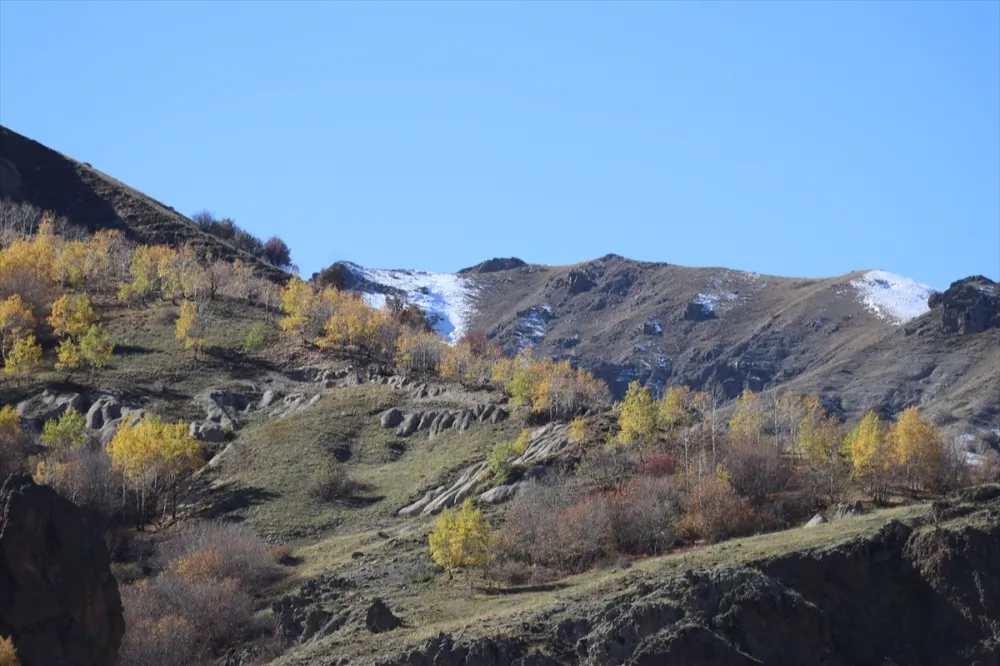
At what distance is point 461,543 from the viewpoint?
67.4 meters

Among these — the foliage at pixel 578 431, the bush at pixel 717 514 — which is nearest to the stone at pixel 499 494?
the foliage at pixel 578 431

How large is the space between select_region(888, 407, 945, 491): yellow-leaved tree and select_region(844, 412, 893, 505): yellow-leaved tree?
2.30ft

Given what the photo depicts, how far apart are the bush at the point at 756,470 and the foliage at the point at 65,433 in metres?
45.5

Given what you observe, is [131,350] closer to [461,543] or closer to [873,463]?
[461,543]

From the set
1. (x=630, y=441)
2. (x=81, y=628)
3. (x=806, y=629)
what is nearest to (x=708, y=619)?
(x=806, y=629)

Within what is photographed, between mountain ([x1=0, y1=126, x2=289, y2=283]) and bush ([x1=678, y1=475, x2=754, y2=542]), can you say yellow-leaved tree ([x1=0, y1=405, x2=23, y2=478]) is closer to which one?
bush ([x1=678, y1=475, x2=754, y2=542])

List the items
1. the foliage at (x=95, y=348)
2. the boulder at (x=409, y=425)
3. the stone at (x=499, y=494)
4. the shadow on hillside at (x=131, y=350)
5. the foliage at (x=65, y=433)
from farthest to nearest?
the shadow on hillside at (x=131, y=350) → the foliage at (x=95, y=348) → the boulder at (x=409, y=425) → the foliage at (x=65, y=433) → the stone at (x=499, y=494)

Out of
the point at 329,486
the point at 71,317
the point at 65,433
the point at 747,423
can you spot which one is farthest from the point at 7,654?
the point at 71,317

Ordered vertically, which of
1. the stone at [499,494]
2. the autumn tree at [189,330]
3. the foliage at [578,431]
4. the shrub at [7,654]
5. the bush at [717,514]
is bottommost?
the shrub at [7,654]

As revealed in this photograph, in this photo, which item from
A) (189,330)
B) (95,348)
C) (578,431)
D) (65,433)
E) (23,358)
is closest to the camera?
(578,431)

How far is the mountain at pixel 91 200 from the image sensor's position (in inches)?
6895

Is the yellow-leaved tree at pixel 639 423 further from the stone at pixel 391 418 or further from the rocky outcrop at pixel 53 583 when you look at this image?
the rocky outcrop at pixel 53 583

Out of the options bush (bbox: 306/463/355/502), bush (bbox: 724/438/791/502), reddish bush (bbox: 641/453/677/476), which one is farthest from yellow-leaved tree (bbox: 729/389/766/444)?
bush (bbox: 306/463/355/502)

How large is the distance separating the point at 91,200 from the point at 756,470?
135265 millimetres
